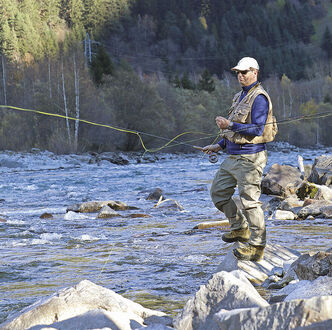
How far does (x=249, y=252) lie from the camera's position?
448 centimetres

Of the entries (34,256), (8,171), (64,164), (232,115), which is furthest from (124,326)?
(64,164)

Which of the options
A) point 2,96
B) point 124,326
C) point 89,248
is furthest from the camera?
point 2,96

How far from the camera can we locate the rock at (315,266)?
3.46 m

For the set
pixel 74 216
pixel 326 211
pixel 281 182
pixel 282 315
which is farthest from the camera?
pixel 281 182

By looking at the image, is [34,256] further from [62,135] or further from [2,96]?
[2,96]

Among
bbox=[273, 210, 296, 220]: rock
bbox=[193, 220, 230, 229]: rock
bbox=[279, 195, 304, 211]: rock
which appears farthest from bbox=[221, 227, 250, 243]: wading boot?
bbox=[279, 195, 304, 211]: rock

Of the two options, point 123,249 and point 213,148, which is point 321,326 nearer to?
point 213,148

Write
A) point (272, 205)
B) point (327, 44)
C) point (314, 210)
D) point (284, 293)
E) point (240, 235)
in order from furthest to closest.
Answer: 1. point (327, 44)
2. point (272, 205)
3. point (314, 210)
4. point (240, 235)
5. point (284, 293)

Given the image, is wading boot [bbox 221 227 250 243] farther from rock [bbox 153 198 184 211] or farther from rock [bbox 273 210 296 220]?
rock [bbox 153 198 184 211]

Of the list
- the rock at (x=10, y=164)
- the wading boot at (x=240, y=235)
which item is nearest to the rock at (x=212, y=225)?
the wading boot at (x=240, y=235)

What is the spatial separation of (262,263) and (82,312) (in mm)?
1997

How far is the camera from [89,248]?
5.66 m

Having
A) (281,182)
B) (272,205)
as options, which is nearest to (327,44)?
(281,182)

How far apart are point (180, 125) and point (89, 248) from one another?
34.9 metres
